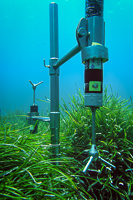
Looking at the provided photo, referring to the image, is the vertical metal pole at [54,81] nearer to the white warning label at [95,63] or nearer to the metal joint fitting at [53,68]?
the metal joint fitting at [53,68]

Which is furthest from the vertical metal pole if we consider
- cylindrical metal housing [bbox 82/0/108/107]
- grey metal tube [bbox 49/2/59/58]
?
cylindrical metal housing [bbox 82/0/108/107]

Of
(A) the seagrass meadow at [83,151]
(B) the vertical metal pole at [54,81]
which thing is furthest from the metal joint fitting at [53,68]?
(A) the seagrass meadow at [83,151]

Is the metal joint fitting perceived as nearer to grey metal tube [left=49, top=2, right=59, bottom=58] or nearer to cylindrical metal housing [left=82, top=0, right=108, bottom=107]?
grey metal tube [left=49, top=2, right=59, bottom=58]

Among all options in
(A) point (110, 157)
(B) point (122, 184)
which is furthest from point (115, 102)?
(B) point (122, 184)

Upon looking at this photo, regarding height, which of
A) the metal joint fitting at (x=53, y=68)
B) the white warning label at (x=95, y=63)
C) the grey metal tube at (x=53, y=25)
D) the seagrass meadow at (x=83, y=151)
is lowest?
the seagrass meadow at (x=83, y=151)

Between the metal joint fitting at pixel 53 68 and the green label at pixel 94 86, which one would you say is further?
the metal joint fitting at pixel 53 68

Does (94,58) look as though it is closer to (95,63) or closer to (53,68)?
(95,63)

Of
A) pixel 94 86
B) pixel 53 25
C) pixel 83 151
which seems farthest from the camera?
pixel 83 151

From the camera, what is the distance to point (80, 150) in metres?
0.96

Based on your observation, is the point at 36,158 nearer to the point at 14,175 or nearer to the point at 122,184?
the point at 14,175

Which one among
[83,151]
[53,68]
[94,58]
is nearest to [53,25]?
[53,68]

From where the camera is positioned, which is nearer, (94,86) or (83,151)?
(94,86)

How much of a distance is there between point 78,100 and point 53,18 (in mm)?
602

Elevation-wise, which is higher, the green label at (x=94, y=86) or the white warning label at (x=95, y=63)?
the white warning label at (x=95, y=63)
